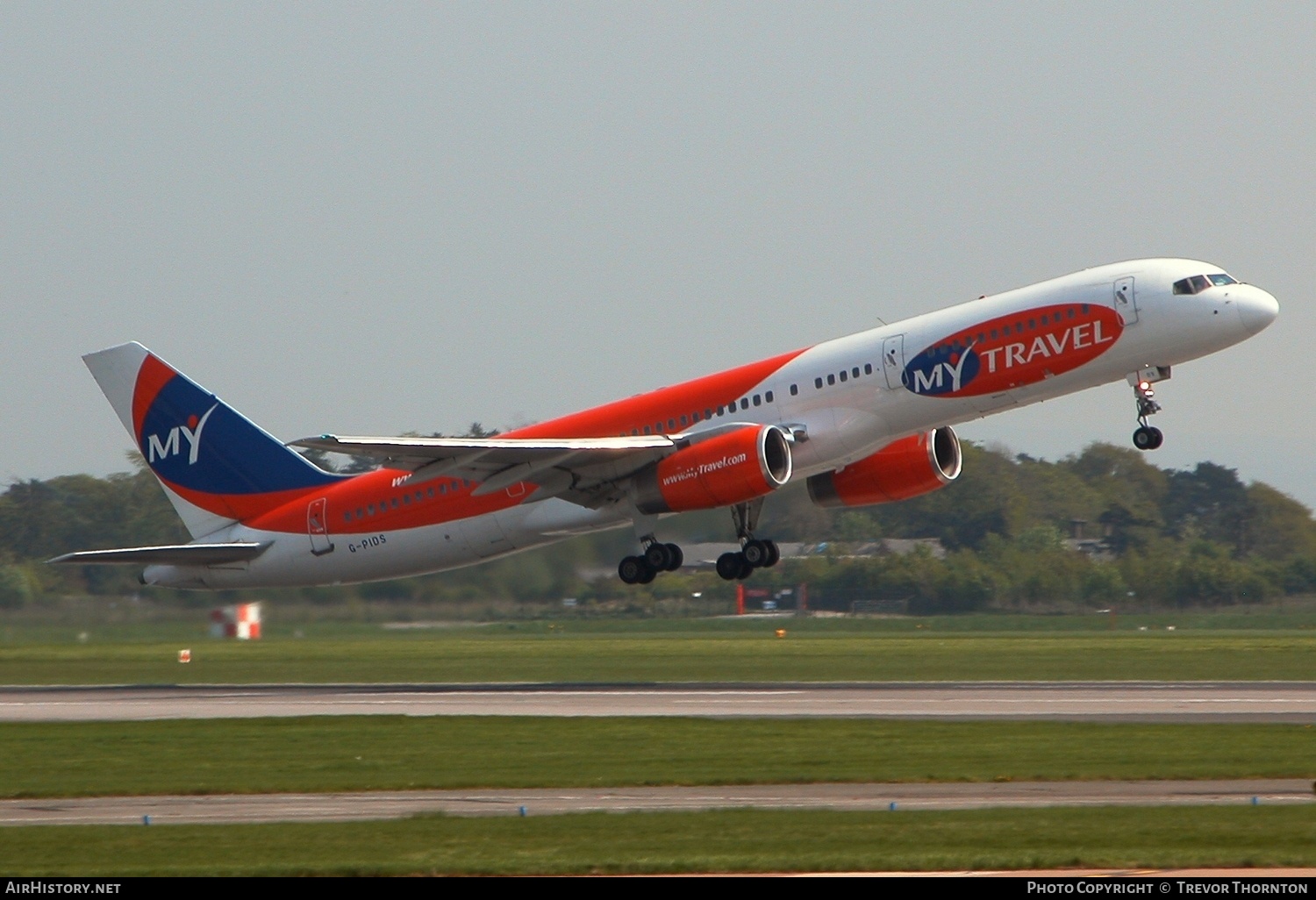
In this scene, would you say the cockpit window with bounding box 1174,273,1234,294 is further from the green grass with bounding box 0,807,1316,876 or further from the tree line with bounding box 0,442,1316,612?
the green grass with bounding box 0,807,1316,876

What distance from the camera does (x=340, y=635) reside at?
45844 mm

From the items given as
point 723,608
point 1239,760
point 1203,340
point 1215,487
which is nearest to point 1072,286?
point 1203,340

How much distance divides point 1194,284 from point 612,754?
670 inches

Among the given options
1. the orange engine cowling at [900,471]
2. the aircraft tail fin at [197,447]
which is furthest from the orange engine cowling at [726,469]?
the aircraft tail fin at [197,447]

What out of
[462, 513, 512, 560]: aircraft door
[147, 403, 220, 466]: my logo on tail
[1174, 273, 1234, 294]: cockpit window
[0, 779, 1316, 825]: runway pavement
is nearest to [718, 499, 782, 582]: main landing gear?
[462, 513, 512, 560]: aircraft door

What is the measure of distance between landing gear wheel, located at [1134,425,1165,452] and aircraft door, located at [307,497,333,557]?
821 inches

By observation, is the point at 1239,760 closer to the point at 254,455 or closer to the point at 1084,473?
the point at 254,455

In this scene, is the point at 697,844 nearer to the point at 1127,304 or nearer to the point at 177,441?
the point at 1127,304

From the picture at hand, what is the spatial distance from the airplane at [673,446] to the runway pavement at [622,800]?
13.8 m

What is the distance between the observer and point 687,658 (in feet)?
157

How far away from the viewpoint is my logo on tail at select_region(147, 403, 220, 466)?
155 ft

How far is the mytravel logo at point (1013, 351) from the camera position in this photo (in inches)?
1405

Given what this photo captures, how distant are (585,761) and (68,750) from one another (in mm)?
9558
